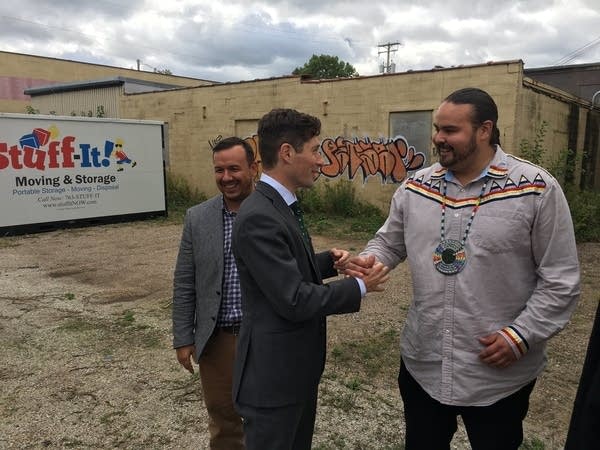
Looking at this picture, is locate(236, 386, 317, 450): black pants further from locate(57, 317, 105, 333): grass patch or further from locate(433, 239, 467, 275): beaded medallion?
locate(57, 317, 105, 333): grass patch

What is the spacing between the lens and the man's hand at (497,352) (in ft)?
6.05

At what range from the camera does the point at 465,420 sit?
6.78ft

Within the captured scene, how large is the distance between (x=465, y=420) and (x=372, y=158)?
1054 centimetres

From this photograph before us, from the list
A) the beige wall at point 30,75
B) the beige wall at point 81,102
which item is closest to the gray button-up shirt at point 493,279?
the beige wall at point 81,102

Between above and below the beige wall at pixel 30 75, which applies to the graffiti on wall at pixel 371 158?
below

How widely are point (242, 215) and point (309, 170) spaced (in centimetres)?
33

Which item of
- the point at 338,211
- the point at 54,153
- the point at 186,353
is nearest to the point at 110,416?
the point at 186,353

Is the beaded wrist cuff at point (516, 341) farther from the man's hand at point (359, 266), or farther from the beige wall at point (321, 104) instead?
the beige wall at point (321, 104)

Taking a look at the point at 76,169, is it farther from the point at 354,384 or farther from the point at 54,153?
the point at 354,384

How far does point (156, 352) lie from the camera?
4.47 meters

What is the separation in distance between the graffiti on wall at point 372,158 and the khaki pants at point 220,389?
9.49m

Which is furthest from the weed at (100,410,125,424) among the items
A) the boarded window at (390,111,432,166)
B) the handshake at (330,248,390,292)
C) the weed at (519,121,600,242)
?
the boarded window at (390,111,432,166)

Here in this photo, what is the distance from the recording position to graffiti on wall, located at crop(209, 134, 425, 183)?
11.7 metres

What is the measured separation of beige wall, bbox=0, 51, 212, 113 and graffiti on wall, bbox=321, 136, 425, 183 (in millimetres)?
19492
